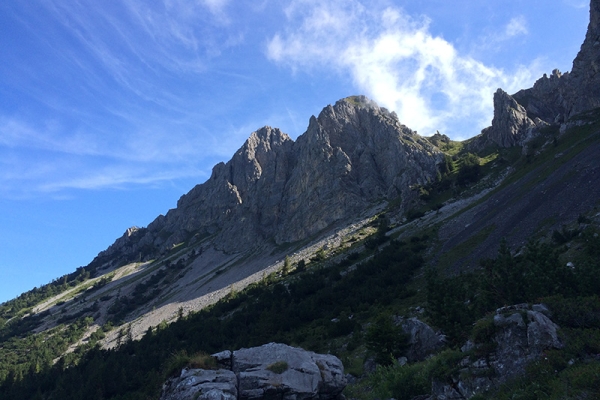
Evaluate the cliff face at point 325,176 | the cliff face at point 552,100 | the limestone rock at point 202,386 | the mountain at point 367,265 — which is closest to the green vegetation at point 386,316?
the mountain at point 367,265

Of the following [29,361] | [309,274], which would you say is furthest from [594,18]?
[29,361]

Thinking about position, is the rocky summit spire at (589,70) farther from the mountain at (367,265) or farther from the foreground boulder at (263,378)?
the foreground boulder at (263,378)

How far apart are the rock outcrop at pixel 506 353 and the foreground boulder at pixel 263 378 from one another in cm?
447

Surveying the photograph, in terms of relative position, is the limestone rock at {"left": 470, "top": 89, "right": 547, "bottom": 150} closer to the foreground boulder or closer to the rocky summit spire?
the rocky summit spire

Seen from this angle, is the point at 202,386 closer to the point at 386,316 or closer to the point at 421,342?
the point at 421,342

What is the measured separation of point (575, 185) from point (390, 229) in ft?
113

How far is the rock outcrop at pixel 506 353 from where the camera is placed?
1047cm

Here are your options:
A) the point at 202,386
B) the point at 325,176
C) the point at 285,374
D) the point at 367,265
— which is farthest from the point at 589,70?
the point at 202,386

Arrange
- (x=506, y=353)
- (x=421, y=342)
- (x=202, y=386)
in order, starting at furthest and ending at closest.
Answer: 1. (x=421, y=342)
2. (x=202, y=386)
3. (x=506, y=353)

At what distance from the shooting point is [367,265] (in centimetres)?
5262

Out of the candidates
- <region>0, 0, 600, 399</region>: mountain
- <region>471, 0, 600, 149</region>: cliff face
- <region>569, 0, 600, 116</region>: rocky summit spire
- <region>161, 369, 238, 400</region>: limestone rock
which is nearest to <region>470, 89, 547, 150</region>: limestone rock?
<region>471, 0, 600, 149</region>: cliff face

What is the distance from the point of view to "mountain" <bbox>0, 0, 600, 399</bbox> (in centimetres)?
1803

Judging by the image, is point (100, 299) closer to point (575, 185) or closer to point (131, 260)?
point (131, 260)

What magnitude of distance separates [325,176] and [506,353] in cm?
11159
